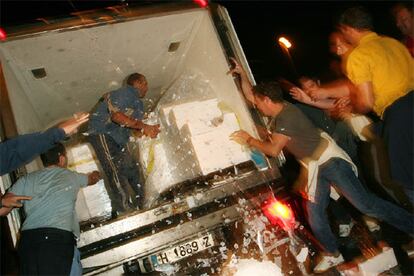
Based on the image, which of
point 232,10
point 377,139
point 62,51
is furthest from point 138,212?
point 232,10

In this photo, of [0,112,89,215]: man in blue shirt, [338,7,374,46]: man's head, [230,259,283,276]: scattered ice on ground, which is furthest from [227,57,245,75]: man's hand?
[230,259,283,276]: scattered ice on ground

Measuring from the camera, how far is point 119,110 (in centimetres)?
430

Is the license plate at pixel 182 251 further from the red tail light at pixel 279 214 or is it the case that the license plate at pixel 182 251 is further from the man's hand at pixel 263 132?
the man's hand at pixel 263 132

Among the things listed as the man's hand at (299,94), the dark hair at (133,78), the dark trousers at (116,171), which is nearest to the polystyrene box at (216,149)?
the man's hand at (299,94)

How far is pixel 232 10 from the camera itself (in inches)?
349

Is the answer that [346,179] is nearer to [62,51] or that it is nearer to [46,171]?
[46,171]

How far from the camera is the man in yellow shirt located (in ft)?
8.68

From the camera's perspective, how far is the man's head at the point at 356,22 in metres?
2.90

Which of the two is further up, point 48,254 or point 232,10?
point 232,10

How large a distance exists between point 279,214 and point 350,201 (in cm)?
71

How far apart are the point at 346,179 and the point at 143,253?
6.69 feet

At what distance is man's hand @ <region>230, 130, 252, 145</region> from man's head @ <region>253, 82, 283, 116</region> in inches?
14.4

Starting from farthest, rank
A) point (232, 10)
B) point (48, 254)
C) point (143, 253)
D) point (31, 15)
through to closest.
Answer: point (232, 10) → point (31, 15) → point (143, 253) → point (48, 254)

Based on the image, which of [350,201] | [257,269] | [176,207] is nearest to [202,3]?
[176,207]
